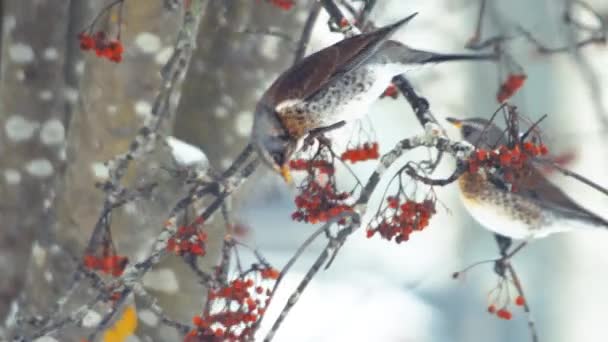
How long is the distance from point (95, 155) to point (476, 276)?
2192mm

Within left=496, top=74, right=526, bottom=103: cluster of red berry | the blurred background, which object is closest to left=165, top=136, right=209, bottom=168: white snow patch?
the blurred background

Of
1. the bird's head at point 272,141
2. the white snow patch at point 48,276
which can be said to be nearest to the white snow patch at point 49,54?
the white snow patch at point 48,276

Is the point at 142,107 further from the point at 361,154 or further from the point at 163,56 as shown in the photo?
the point at 361,154

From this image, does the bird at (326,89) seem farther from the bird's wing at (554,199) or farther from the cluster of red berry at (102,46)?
the bird's wing at (554,199)

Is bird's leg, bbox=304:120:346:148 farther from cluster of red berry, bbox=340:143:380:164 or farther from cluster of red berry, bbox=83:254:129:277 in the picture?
cluster of red berry, bbox=83:254:129:277

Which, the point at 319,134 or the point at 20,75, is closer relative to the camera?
the point at 319,134

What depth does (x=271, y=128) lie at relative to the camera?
4.69 ft

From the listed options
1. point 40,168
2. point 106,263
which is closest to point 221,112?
point 40,168

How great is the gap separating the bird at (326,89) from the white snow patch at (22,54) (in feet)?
2.41

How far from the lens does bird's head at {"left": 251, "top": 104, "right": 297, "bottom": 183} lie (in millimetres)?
1344

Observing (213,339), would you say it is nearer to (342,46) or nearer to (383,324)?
(342,46)

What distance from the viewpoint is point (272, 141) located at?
1.39 m

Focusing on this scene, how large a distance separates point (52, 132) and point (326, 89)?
31.9 inches

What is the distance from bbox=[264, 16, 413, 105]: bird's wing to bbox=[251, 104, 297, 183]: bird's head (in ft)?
0.10
